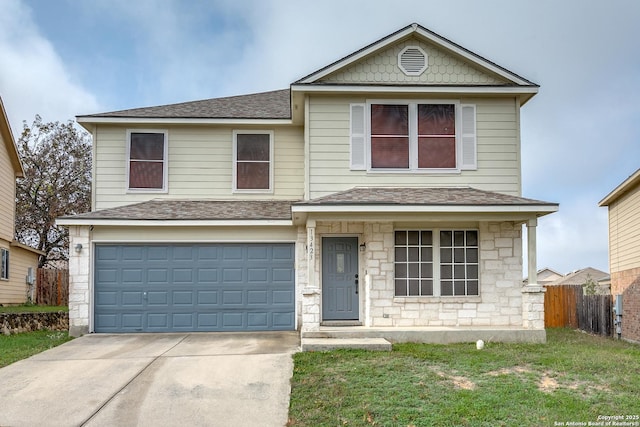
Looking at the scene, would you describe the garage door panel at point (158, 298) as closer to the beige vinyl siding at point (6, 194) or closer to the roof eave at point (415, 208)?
the roof eave at point (415, 208)

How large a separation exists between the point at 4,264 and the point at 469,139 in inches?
601

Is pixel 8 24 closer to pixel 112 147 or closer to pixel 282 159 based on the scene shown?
pixel 112 147

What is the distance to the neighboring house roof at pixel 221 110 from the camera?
14891mm

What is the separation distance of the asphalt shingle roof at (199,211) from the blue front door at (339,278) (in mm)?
1263

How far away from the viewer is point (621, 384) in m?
8.30

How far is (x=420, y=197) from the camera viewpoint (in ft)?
40.9

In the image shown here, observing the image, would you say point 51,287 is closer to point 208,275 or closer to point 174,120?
point 174,120

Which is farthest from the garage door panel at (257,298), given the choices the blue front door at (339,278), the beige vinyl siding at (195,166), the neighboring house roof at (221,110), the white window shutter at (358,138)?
the neighboring house roof at (221,110)

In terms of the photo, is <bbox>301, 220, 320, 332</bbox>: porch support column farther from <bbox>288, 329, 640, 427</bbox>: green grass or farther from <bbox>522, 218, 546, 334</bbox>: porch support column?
<bbox>522, 218, 546, 334</bbox>: porch support column

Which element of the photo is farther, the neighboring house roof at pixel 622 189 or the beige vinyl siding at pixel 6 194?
the beige vinyl siding at pixel 6 194

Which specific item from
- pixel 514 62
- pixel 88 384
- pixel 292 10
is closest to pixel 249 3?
pixel 292 10

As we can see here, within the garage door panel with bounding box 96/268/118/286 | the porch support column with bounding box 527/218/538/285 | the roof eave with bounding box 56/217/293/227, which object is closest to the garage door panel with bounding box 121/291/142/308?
the garage door panel with bounding box 96/268/118/286

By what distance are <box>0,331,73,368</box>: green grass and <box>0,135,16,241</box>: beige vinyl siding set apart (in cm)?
640

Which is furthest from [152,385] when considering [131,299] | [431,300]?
[431,300]
